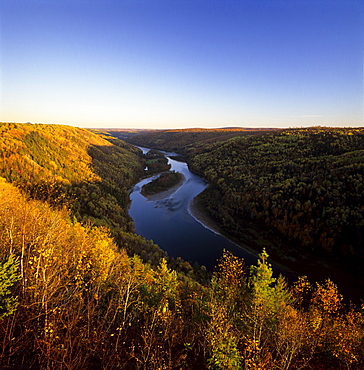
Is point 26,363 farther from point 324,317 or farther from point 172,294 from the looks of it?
point 324,317

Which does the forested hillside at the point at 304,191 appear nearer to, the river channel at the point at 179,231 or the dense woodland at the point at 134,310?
the river channel at the point at 179,231

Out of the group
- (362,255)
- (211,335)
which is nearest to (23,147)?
(211,335)

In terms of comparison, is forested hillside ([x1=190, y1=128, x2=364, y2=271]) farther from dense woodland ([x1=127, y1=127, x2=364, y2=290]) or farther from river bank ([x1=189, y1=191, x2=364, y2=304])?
river bank ([x1=189, y1=191, x2=364, y2=304])

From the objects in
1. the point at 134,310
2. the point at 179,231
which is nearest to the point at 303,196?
the point at 179,231

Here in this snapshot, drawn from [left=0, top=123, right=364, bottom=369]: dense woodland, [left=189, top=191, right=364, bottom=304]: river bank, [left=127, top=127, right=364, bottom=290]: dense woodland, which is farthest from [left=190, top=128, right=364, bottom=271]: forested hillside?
[left=0, top=123, right=364, bottom=369]: dense woodland

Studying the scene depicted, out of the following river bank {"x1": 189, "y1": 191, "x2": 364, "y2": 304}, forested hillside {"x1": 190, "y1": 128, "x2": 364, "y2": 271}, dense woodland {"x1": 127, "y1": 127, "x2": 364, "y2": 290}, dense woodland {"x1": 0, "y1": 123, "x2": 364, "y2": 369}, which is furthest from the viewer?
forested hillside {"x1": 190, "y1": 128, "x2": 364, "y2": 271}

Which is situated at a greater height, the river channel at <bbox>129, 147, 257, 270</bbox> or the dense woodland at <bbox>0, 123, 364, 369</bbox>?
the dense woodland at <bbox>0, 123, 364, 369</bbox>
